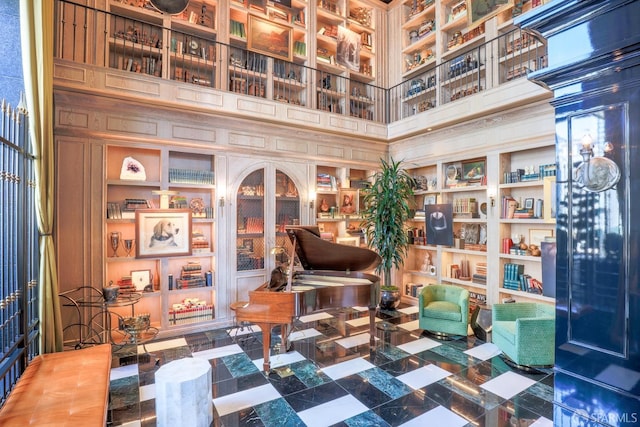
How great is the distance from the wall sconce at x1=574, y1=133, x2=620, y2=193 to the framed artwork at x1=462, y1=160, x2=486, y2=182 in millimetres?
3783

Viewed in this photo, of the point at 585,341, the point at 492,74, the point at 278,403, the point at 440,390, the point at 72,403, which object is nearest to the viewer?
the point at 585,341

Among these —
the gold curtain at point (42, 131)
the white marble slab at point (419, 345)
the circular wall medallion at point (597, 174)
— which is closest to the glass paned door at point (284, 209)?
the white marble slab at point (419, 345)

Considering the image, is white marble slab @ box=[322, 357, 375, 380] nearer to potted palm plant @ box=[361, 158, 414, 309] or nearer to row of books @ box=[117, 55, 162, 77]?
potted palm plant @ box=[361, 158, 414, 309]

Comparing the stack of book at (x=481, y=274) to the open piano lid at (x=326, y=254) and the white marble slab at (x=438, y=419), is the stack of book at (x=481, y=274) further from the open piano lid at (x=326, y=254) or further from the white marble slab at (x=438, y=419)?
the white marble slab at (x=438, y=419)

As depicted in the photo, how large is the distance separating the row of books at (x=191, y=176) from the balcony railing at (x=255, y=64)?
4.45 ft

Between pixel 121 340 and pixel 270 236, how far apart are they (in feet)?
7.80

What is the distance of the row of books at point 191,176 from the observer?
4.43 meters

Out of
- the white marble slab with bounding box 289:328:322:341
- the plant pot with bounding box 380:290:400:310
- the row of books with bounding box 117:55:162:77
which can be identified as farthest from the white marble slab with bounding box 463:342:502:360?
the row of books with bounding box 117:55:162:77

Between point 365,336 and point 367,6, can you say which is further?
point 367,6

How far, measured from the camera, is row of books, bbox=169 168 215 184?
174 inches

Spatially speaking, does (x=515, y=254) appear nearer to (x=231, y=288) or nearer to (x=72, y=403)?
(x=231, y=288)

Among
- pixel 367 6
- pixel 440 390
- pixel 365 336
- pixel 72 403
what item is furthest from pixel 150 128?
pixel 367 6

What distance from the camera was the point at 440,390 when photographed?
9.44 feet

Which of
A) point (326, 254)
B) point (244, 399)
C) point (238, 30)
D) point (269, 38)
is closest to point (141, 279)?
point (244, 399)
